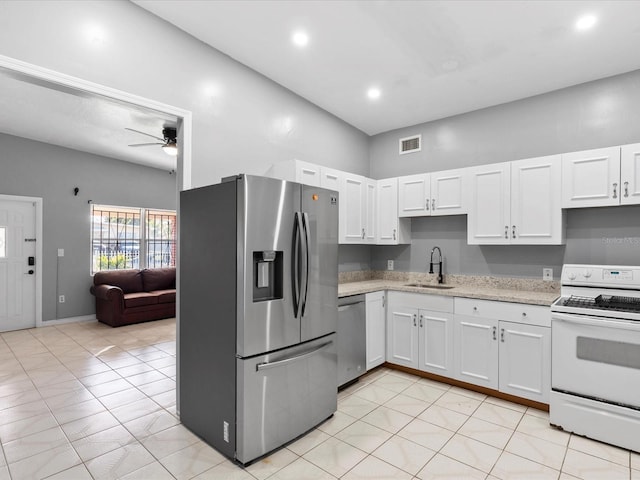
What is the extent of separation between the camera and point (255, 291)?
226 centimetres

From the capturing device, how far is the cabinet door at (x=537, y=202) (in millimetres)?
3055

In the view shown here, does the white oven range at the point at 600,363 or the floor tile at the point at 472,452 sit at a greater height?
the white oven range at the point at 600,363

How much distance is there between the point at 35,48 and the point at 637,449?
4463mm

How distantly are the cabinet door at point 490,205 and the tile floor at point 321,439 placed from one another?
1.51 meters

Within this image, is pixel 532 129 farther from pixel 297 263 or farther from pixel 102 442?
pixel 102 442

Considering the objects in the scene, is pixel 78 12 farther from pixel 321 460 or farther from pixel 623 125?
pixel 623 125

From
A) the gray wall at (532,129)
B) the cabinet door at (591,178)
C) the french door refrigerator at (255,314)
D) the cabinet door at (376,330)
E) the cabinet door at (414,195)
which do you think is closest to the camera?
the french door refrigerator at (255,314)

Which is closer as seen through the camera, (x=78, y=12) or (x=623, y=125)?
(x=78, y=12)

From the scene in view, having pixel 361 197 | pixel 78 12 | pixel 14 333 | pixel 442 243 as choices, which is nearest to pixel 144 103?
pixel 78 12

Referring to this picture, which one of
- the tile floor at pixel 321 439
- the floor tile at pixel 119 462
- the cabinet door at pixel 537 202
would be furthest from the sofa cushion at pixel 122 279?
the cabinet door at pixel 537 202

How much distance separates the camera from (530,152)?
3520 millimetres

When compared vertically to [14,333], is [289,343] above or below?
above

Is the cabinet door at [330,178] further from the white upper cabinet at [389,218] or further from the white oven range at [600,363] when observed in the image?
the white oven range at [600,363]

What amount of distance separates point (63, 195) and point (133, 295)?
6.83 ft
